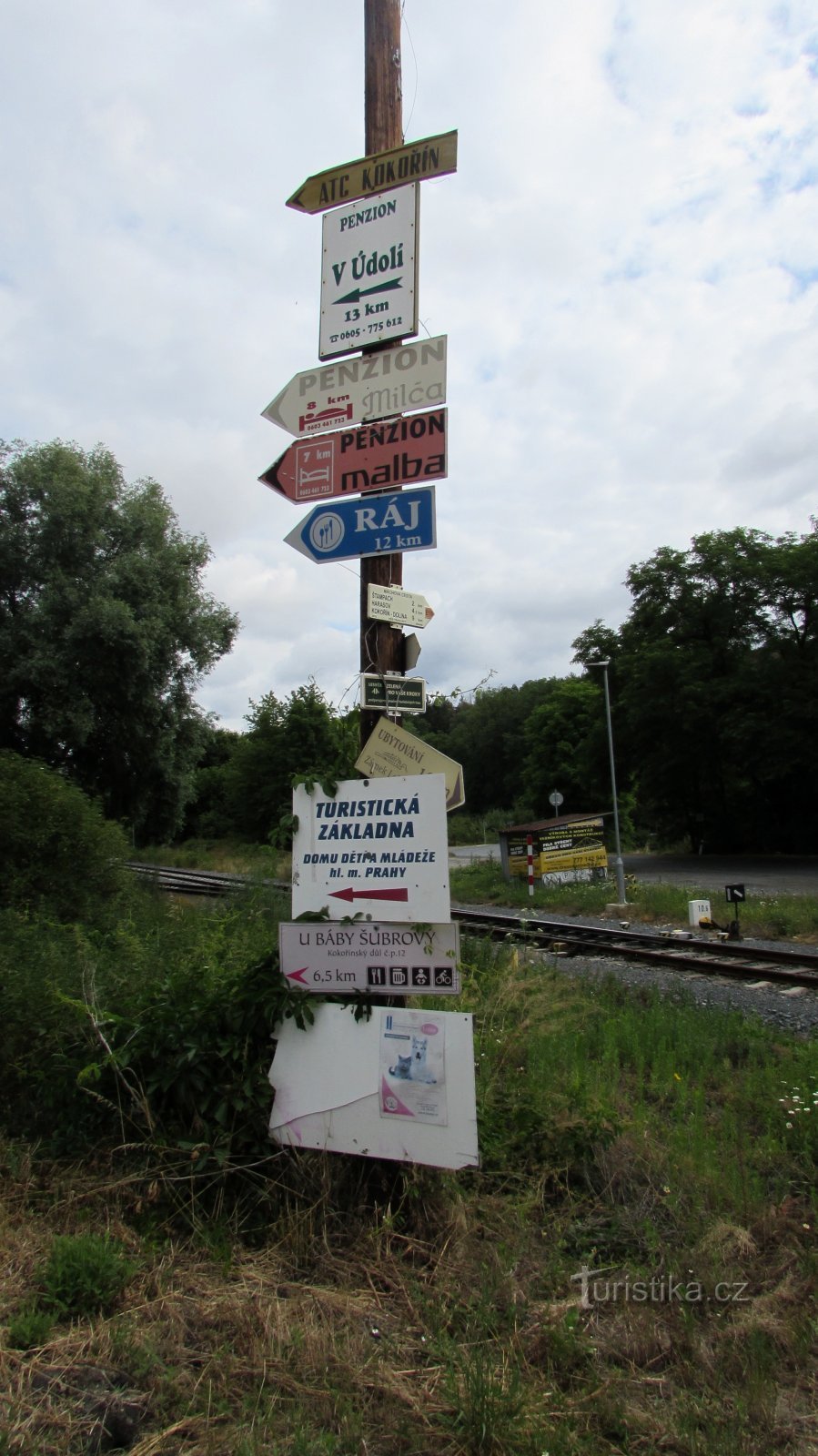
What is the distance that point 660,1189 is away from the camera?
13.7ft

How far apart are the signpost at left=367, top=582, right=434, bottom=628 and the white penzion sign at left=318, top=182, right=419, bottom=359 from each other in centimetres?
132

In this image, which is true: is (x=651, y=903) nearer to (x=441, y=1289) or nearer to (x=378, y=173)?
(x=378, y=173)

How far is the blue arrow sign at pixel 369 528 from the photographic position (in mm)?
4547

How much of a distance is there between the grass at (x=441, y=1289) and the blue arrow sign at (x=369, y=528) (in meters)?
2.32

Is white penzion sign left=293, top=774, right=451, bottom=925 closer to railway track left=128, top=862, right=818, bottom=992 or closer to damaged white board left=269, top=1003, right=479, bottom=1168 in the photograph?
damaged white board left=269, top=1003, right=479, bottom=1168

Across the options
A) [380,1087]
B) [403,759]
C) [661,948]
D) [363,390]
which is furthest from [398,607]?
[661,948]

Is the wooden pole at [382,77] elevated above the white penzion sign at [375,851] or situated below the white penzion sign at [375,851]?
above

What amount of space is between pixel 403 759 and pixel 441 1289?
2120 millimetres

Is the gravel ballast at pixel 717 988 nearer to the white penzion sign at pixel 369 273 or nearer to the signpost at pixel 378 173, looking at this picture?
the white penzion sign at pixel 369 273

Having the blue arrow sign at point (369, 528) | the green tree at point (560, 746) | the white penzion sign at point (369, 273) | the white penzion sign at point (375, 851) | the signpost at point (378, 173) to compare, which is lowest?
the white penzion sign at point (375, 851)

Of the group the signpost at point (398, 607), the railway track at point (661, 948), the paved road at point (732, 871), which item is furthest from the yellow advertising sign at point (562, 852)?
the signpost at point (398, 607)

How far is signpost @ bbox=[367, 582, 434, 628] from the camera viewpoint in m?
4.49

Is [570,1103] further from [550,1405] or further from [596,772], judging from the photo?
[596,772]

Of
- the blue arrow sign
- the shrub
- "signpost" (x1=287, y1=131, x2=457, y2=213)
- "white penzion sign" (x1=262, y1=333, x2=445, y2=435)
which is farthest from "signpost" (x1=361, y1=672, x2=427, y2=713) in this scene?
the shrub
